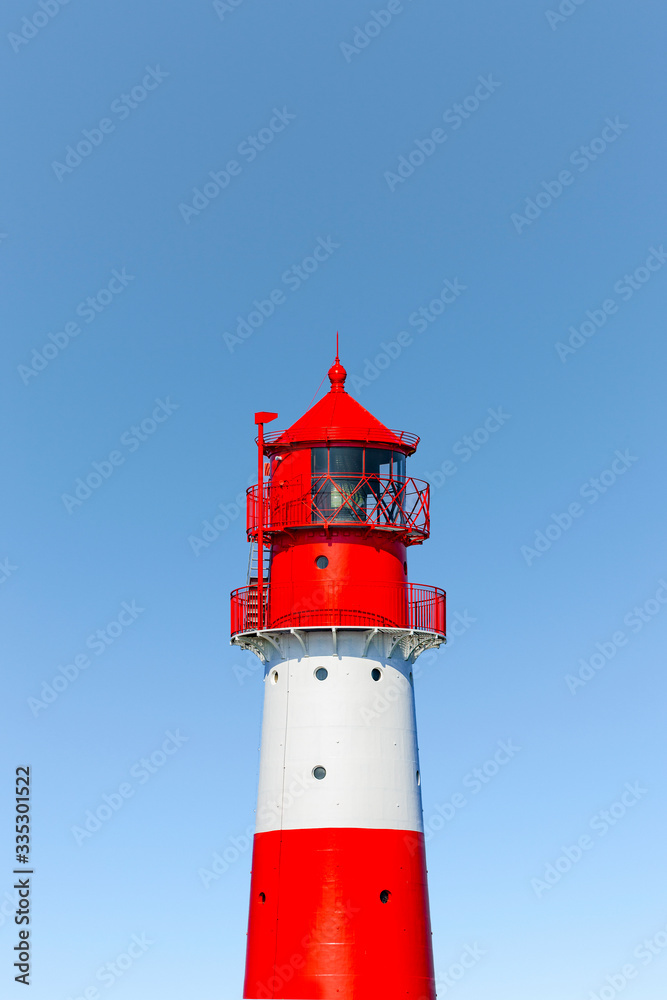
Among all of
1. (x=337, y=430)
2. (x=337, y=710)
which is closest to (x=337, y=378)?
(x=337, y=430)

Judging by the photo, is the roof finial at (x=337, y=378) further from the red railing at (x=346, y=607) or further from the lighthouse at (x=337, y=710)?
the red railing at (x=346, y=607)

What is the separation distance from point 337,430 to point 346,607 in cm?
464

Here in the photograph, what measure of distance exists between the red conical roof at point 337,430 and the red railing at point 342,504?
94cm

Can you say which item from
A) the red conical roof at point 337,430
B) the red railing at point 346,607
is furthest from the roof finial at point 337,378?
the red railing at point 346,607

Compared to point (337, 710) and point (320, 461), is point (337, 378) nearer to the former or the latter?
point (320, 461)

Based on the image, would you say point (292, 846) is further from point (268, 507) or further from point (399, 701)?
point (268, 507)

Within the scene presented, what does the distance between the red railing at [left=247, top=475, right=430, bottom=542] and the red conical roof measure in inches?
37.2

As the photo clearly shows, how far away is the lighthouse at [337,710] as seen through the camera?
38344 millimetres

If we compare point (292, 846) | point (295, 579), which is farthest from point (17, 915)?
point (295, 579)

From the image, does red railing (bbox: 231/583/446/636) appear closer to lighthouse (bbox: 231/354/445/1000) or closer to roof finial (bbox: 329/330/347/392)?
lighthouse (bbox: 231/354/445/1000)

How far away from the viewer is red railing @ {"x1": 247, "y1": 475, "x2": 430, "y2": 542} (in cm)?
4050

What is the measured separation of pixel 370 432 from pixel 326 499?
6.91 feet

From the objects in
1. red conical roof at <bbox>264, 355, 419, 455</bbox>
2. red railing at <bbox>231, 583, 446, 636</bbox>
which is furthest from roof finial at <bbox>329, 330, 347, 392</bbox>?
red railing at <bbox>231, 583, 446, 636</bbox>

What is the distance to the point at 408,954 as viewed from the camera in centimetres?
3859
